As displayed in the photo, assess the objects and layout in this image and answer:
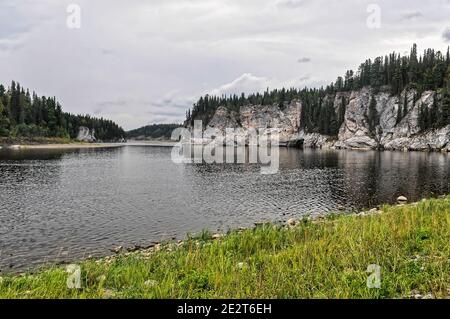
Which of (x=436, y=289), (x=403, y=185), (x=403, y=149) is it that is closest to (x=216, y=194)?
(x=403, y=185)

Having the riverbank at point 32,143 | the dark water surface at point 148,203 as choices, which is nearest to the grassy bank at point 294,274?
the dark water surface at point 148,203

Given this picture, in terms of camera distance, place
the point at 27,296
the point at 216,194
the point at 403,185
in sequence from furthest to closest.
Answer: the point at 403,185 → the point at 216,194 → the point at 27,296

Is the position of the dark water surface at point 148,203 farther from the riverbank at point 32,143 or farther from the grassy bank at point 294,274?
the riverbank at point 32,143

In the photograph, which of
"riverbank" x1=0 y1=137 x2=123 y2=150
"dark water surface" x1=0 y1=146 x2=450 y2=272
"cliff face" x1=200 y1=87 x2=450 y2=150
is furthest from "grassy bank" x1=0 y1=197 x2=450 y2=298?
"riverbank" x1=0 y1=137 x2=123 y2=150

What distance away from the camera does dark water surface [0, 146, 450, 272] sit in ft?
84.0

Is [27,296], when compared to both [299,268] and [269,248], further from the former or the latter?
[269,248]

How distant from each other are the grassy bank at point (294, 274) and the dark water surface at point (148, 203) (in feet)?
35.3

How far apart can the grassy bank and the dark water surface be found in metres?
10.8

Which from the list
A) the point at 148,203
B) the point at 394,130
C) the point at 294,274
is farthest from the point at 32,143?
the point at 294,274

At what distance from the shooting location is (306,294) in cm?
973

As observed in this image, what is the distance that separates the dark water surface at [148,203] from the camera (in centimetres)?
2559

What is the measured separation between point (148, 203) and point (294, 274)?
30542mm
